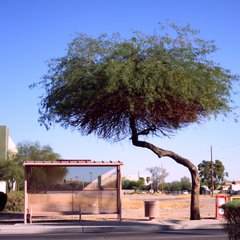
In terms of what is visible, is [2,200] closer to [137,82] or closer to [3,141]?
[137,82]

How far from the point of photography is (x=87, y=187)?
26.8 metres

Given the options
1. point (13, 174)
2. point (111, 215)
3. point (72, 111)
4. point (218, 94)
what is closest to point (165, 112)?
point (218, 94)

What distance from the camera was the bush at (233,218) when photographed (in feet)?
27.3

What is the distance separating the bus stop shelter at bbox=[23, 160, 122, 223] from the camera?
2598 centimetres

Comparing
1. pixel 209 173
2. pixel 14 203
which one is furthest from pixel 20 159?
pixel 209 173

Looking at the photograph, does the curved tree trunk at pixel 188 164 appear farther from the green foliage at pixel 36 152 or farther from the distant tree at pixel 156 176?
the distant tree at pixel 156 176

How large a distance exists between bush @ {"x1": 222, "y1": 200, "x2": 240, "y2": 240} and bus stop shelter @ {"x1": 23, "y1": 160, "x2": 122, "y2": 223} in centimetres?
1707

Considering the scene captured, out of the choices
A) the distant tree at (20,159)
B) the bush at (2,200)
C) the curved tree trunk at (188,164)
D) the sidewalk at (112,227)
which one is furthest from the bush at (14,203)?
the distant tree at (20,159)

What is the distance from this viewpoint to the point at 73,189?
26766 mm

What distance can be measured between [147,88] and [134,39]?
2.72 meters

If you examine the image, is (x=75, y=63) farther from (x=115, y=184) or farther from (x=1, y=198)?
(x=1, y=198)

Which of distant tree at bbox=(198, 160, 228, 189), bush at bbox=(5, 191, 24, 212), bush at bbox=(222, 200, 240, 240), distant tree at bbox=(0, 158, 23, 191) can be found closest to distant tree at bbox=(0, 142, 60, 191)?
distant tree at bbox=(0, 158, 23, 191)

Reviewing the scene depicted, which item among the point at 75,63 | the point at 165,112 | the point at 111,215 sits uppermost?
the point at 75,63

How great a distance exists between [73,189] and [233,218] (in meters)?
18.9
